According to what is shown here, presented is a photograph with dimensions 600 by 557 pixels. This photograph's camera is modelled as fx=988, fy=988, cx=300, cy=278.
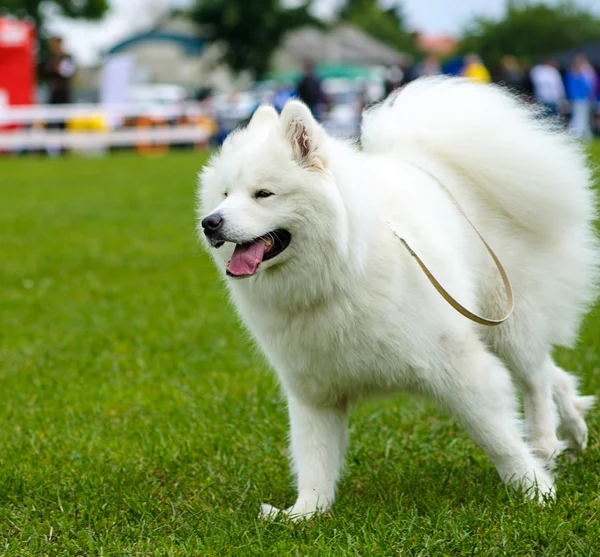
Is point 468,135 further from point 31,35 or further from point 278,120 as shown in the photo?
point 31,35

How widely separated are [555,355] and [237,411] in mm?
2194

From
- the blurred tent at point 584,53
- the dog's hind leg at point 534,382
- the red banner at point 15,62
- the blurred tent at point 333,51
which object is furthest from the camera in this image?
the blurred tent at point 333,51

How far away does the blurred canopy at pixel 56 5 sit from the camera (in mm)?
52000

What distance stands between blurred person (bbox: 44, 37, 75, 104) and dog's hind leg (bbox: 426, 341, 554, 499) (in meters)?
23.9

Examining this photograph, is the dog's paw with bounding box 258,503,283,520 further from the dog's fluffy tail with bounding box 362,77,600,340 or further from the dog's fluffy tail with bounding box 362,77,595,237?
the dog's fluffy tail with bounding box 362,77,595,237

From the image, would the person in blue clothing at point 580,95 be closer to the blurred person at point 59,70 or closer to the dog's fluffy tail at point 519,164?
the blurred person at point 59,70

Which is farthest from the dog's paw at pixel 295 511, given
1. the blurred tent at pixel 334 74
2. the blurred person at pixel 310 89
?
the blurred tent at pixel 334 74

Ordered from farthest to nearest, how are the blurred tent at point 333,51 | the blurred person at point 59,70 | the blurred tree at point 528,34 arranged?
1. the blurred tree at point 528,34
2. the blurred tent at point 333,51
3. the blurred person at point 59,70

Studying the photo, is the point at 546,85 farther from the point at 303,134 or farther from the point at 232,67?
the point at 232,67

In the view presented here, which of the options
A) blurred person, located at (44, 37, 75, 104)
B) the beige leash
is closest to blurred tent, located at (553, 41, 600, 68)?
blurred person, located at (44, 37, 75, 104)

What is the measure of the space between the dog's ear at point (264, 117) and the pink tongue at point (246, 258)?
0.60m

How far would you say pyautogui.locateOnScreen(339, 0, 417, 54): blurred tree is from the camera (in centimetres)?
9944

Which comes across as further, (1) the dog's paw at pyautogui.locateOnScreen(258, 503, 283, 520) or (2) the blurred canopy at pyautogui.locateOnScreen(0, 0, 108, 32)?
(2) the blurred canopy at pyautogui.locateOnScreen(0, 0, 108, 32)

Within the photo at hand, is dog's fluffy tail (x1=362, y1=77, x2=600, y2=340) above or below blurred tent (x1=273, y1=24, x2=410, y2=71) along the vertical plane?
above
